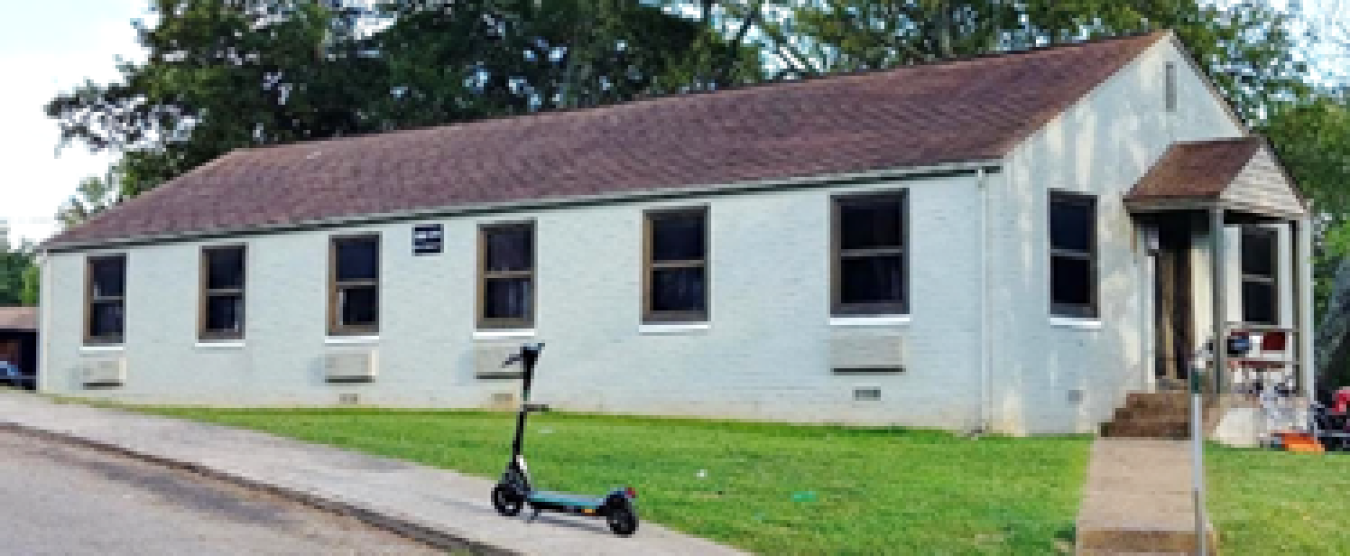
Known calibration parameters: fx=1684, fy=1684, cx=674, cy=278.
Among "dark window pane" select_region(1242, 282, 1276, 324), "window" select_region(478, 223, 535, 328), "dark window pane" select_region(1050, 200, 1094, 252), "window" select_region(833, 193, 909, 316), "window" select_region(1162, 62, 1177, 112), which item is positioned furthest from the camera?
"window" select_region(478, 223, 535, 328)

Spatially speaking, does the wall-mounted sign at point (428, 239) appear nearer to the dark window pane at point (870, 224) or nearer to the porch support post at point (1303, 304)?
the dark window pane at point (870, 224)

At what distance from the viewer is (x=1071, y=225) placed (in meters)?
20.5

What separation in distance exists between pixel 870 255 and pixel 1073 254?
2.49 meters

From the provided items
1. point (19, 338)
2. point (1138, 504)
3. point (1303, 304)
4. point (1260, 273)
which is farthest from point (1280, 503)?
point (19, 338)

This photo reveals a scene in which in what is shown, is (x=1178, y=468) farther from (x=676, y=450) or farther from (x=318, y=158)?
(x=318, y=158)

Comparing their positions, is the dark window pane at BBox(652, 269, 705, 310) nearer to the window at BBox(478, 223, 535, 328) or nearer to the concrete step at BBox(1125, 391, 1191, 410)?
the window at BBox(478, 223, 535, 328)

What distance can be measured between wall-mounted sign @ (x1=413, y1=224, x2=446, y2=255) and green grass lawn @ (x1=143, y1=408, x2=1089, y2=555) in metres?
3.61

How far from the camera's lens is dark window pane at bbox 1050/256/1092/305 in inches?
792

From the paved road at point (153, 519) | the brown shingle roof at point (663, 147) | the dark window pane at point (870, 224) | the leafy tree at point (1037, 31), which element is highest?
the leafy tree at point (1037, 31)

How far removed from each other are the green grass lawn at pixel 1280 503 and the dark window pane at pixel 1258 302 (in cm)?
637

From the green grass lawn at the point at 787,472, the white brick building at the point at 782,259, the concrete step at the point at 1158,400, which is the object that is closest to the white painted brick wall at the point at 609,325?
the white brick building at the point at 782,259

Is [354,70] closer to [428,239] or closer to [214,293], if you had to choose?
[214,293]

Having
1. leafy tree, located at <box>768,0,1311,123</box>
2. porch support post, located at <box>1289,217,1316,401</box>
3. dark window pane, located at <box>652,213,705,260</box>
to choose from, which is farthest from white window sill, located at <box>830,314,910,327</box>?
leafy tree, located at <box>768,0,1311,123</box>

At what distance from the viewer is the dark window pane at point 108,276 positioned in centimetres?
2822
